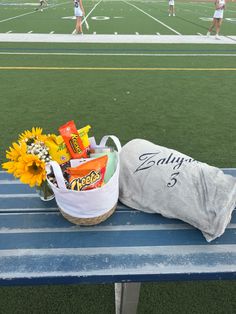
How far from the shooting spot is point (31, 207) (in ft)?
6.60

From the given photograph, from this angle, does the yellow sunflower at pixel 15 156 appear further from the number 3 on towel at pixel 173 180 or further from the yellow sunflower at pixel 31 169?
the number 3 on towel at pixel 173 180

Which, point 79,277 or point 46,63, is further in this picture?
point 46,63

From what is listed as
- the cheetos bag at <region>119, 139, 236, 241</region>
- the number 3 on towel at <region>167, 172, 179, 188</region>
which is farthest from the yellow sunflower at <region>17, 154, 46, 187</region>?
the number 3 on towel at <region>167, 172, 179, 188</region>

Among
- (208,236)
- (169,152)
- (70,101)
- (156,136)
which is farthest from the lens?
(70,101)

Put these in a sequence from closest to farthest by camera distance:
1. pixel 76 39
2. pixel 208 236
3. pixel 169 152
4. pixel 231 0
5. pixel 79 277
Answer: pixel 79 277, pixel 208 236, pixel 169 152, pixel 76 39, pixel 231 0

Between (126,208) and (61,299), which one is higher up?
(126,208)

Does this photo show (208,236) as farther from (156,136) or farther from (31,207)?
(156,136)

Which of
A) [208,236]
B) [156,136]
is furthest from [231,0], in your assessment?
[208,236]

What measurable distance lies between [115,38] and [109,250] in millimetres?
11156

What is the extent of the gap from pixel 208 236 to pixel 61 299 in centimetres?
126

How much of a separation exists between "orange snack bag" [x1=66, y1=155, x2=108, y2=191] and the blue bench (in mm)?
305

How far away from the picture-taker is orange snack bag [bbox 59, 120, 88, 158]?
1808 mm

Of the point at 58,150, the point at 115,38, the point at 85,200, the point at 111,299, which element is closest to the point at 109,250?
the point at 85,200

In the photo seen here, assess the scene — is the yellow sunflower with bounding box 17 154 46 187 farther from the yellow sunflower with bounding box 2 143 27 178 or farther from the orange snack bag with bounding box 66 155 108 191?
the orange snack bag with bounding box 66 155 108 191
